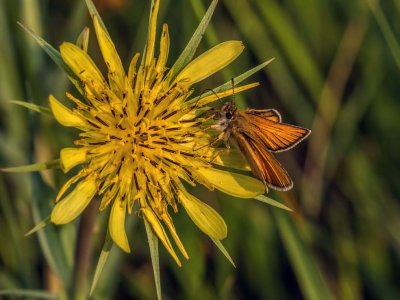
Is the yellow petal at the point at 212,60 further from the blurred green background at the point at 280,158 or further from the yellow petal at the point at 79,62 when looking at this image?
the yellow petal at the point at 79,62

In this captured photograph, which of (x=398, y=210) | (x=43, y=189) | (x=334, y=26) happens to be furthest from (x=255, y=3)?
(x=43, y=189)

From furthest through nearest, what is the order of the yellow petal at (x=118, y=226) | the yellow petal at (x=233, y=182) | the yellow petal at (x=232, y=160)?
1. the yellow petal at (x=232, y=160)
2. the yellow petal at (x=233, y=182)
3. the yellow petal at (x=118, y=226)

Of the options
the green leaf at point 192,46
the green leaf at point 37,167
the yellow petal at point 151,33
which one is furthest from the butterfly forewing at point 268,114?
the green leaf at point 37,167

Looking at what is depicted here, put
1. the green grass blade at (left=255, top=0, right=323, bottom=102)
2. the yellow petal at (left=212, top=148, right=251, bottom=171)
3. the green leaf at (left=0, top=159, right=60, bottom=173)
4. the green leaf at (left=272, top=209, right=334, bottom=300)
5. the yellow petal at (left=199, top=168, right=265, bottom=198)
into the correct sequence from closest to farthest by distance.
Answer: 1. the green leaf at (left=0, top=159, right=60, bottom=173)
2. the yellow petal at (left=199, top=168, right=265, bottom=198)
3. the yellow petal at (left=212, top=148, right=251, bottom=171)
4. the green leaf at (left=272, top=209, right=334, bottom=300)
5. the green grass blade at (left=255, top=0, right=323, bottom=102)

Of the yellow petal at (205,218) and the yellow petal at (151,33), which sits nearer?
the yellow petal at (151,33)

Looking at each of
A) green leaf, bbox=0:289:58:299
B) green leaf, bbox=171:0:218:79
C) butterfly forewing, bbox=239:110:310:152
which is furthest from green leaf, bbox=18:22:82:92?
green leaf, bbox=0:289:58:299

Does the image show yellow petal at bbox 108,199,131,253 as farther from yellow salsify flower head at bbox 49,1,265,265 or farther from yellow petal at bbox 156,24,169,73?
yellow petal at bbox 156,24,169,73
